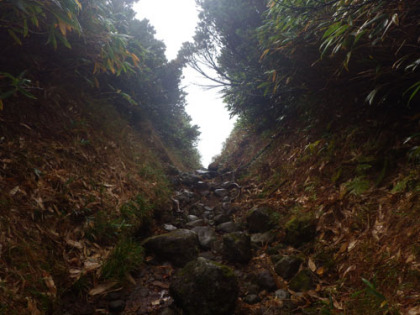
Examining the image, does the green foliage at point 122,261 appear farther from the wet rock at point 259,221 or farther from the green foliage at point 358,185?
the green foliage at point 358,185

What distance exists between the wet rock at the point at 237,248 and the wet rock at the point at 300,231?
51 centimetres

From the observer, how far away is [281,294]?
215cm

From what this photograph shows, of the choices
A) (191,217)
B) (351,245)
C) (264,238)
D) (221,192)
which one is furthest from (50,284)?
(221,192)

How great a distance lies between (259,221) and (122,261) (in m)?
2.02

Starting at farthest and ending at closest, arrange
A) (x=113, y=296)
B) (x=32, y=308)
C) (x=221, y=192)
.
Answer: (x=221, y=192), (x=113, y=296), (x=32, y=308)

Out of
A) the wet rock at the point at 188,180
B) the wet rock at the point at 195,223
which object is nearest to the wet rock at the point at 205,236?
the wet rock at the point at 195,223

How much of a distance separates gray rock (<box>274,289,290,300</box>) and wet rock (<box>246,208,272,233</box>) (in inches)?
50.3

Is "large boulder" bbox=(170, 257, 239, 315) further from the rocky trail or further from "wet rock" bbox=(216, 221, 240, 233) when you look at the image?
"wet rock" bbox=(216, 221, 240, 233)

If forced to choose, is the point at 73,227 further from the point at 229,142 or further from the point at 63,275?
the point at 229,142

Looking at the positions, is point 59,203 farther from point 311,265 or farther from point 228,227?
point 311,265

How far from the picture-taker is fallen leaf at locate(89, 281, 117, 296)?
205 cm

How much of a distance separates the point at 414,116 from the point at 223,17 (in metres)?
6.99

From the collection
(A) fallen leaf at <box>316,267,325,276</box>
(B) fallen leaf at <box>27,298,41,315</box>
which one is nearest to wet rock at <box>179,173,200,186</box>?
(A) fallen leaf at <box>316,267,325,276</box>

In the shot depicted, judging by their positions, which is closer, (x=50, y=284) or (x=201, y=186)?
(x=50, y=284)
